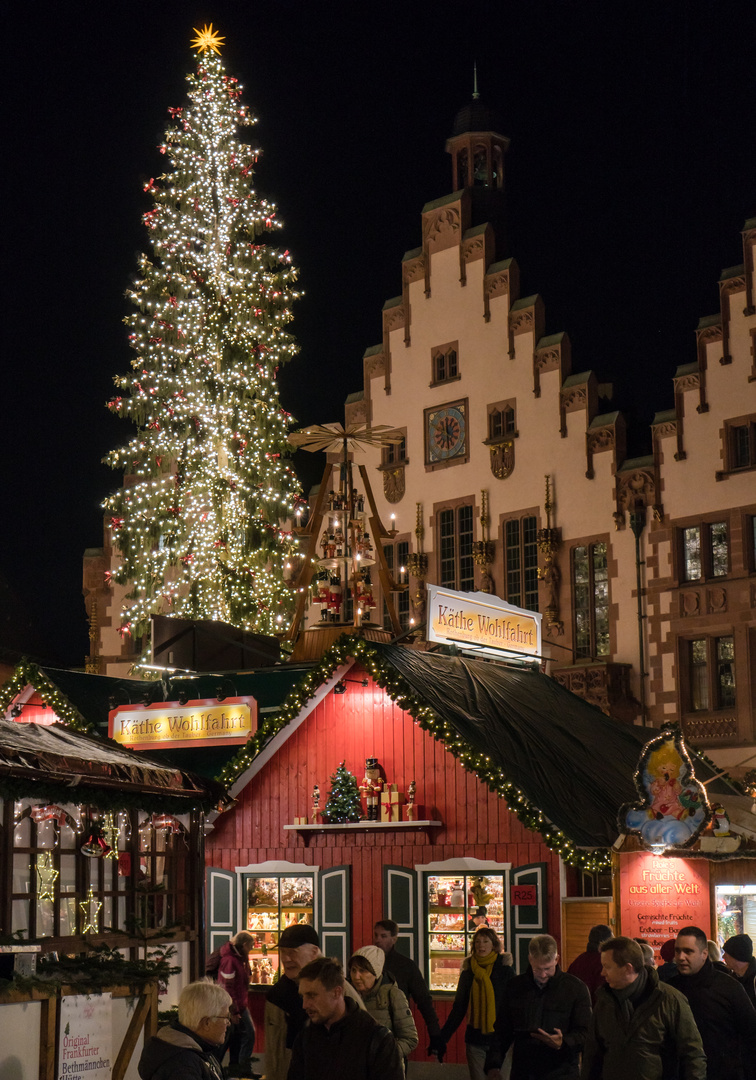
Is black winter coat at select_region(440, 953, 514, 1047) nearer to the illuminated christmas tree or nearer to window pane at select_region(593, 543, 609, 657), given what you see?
the illuminated christmas tree

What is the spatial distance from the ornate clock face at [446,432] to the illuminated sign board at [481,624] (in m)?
12.4

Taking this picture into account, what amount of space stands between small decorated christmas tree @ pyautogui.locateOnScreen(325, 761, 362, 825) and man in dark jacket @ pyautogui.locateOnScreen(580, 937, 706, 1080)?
432 inches

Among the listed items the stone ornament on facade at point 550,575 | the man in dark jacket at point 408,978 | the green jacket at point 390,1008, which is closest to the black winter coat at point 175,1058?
the green jacket at point 390,1008

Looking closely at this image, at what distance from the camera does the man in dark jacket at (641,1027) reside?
26.8 feet

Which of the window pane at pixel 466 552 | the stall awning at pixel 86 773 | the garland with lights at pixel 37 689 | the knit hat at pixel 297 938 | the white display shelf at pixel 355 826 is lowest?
the knit hat at pixel 297 938

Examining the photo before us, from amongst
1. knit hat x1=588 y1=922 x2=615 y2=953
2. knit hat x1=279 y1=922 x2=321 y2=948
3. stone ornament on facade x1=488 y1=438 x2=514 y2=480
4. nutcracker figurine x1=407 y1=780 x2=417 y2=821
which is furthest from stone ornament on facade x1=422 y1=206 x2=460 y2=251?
knit hat x1=279 y1=922 x2=321 y2=948

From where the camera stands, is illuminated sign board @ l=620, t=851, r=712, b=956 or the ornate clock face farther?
the ornate clock face

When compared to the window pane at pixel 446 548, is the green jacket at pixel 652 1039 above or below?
below

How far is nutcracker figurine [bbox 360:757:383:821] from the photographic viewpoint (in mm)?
19172

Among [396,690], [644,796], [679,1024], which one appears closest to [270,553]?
[396,690]

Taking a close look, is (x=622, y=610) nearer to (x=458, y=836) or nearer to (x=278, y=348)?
(x=278, y=348)

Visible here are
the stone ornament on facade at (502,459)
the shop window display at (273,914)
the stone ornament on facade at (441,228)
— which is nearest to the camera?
the shop window display at (273,914)

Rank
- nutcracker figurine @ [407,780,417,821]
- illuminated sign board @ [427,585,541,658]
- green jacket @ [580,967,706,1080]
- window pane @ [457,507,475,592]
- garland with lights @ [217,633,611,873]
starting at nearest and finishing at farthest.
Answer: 1. green jacket @ [580,967,706,1080]
2. garland with lights @ [217,633,611,873]
3. nutcracker figurine @ [407,780,417,821]
4. illuminated sign board @ [427,585,541,658]
5. window pane @ [457,507,475,592]

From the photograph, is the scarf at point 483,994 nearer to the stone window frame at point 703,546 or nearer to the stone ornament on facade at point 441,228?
the stone window frame at point 703,546
